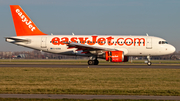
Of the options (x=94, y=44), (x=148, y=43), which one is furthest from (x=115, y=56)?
(x=148, y=43)

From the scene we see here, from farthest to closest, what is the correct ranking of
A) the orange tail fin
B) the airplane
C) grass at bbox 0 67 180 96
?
the orange tail fin < the airplane < grass at bbox 0 67 180 96

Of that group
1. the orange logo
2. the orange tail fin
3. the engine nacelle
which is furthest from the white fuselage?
the engine nacelle

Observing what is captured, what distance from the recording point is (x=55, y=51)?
137ft

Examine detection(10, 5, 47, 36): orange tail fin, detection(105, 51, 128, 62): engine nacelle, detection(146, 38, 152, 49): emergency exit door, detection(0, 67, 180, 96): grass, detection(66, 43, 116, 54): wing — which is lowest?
detection(0, 67, 180, 96): grass

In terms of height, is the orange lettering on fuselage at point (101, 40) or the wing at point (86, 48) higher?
the orange lettering on fuselage at point (101, 40)

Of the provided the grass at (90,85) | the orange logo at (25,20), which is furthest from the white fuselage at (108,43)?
the grass at (90,85)

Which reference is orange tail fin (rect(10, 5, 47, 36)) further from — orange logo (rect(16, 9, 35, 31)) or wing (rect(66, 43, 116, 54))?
wing (rect(66, 43, 116, 54))

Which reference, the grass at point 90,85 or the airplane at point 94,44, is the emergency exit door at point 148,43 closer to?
the airplane at point 94,44

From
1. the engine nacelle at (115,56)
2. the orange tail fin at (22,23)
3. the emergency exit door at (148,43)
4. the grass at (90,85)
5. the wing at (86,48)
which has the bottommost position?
the grass at (90,85)

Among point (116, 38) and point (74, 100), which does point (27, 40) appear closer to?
point (116, 38)

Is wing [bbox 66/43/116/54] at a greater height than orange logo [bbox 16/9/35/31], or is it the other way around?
orange logo [bbox 16/9/35/31]

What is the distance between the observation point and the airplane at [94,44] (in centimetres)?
3995

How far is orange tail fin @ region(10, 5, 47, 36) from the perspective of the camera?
42.7m

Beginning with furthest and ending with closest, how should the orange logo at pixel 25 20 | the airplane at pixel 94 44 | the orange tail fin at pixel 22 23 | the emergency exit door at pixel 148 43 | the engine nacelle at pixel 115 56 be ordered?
the orange logo at pixel 25 20
the orange tail fin at pixel 22 23
the emergency exit door at pixel 148 43
the airplane at pixel 94 44
the engine nacelle at pixel 115 56
